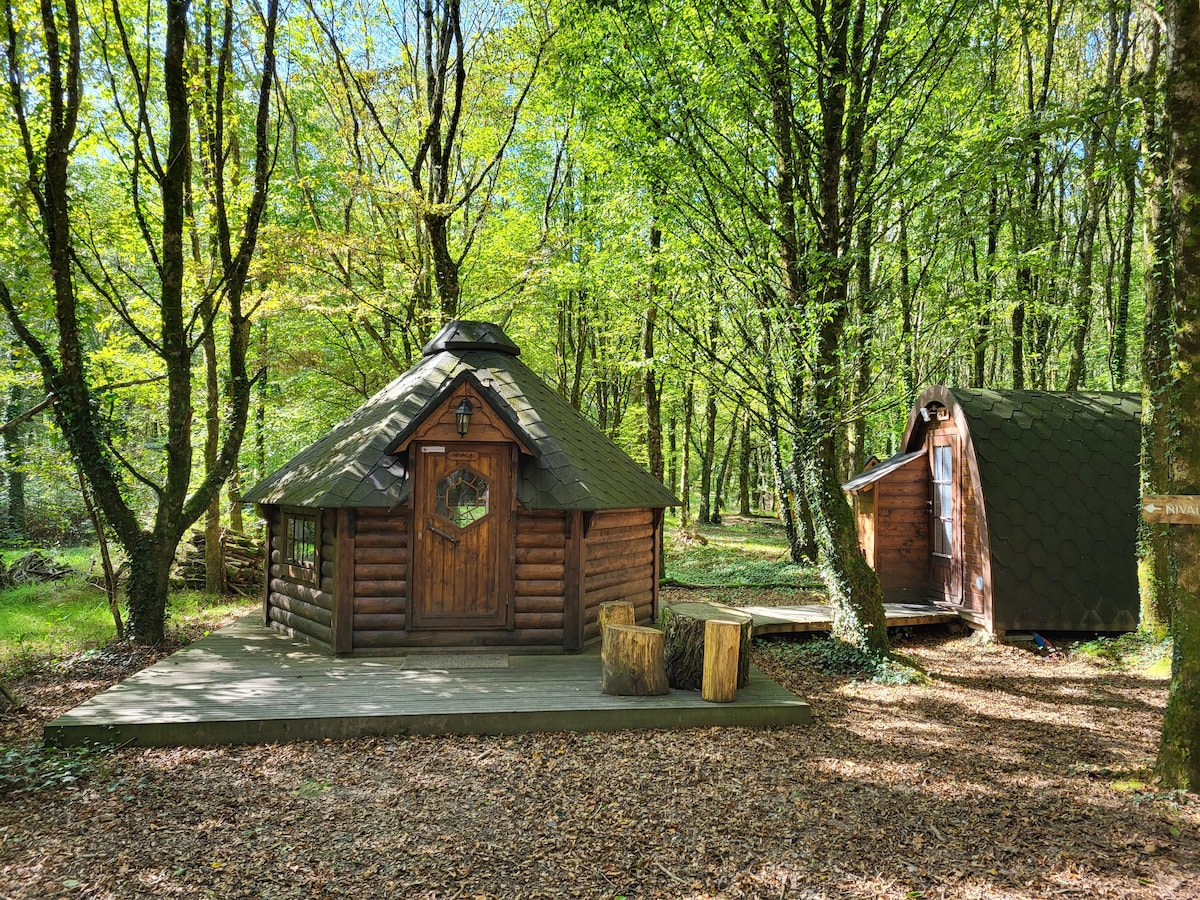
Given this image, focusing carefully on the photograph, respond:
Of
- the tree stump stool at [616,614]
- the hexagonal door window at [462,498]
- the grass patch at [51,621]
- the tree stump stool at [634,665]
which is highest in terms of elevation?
the hexagonal door window at [462,498]

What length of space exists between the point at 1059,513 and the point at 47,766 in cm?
1158

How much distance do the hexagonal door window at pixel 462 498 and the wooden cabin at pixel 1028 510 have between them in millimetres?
6549

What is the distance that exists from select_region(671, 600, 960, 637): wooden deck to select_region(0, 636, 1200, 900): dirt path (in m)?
3.17

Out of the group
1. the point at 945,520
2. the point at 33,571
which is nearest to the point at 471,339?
the point at 945,520

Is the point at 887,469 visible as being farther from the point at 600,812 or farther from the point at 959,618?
the point at 600,812

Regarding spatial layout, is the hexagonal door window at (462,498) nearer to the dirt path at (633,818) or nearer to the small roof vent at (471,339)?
the small roof vent at (471,339)

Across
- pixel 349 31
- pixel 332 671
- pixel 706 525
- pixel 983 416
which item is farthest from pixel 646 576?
pixel 706 525

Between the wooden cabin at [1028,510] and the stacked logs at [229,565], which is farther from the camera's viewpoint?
the stacked logs at [229,565]

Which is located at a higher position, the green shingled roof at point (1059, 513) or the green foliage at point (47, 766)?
the green shingled roof at point (1059, 513)

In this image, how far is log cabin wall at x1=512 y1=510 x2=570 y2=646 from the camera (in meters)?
7.54

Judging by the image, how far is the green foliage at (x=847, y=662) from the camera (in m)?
7.24

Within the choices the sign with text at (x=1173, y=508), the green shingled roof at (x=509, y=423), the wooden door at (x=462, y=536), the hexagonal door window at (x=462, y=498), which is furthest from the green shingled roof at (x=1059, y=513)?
the hexagonal door window at (x=462, y=498)

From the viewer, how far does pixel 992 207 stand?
462 inches

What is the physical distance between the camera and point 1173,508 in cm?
414
